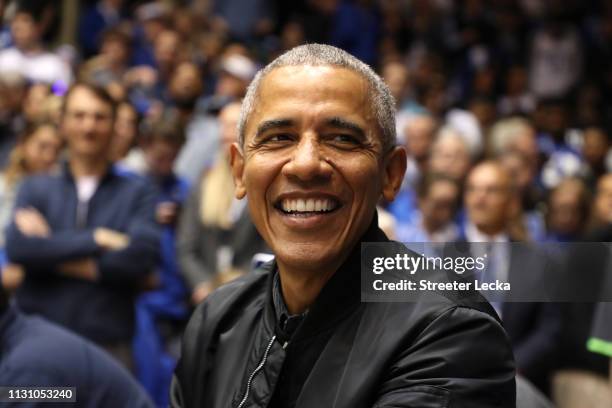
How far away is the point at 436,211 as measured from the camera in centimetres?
486

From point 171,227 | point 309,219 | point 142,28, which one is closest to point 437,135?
point 171,227


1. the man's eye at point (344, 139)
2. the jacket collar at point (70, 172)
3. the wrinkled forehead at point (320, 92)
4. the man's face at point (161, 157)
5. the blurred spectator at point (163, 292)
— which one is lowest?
the blurred spectator at point (163, 292)

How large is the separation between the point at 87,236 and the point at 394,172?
7.79 feet

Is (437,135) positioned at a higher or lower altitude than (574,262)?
lower

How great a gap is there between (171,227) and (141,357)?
1.09 m

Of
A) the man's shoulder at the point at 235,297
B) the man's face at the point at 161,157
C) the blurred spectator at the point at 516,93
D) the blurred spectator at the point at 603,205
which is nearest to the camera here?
the man's shoulder at the point at 235,297

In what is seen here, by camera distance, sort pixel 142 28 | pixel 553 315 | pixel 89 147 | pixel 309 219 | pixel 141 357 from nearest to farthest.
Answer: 1. pixel 309 219
2. pixel 553 315
3. pixel 89 147
4. pixel 141 357
5. pixel 142 28

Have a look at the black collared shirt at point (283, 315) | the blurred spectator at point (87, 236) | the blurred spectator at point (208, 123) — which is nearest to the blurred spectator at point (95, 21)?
the blurred spectator at point (208, 123)

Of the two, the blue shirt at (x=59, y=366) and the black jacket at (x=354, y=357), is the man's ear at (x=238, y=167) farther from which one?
the blue shirt at (x=59, y=366)

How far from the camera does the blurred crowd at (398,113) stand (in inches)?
184

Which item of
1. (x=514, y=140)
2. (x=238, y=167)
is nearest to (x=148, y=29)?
(x=514, y=140)

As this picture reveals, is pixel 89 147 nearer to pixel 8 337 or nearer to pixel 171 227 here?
pixel 171 227

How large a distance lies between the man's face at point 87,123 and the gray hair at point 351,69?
95.5 inches

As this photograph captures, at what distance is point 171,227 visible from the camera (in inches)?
215
